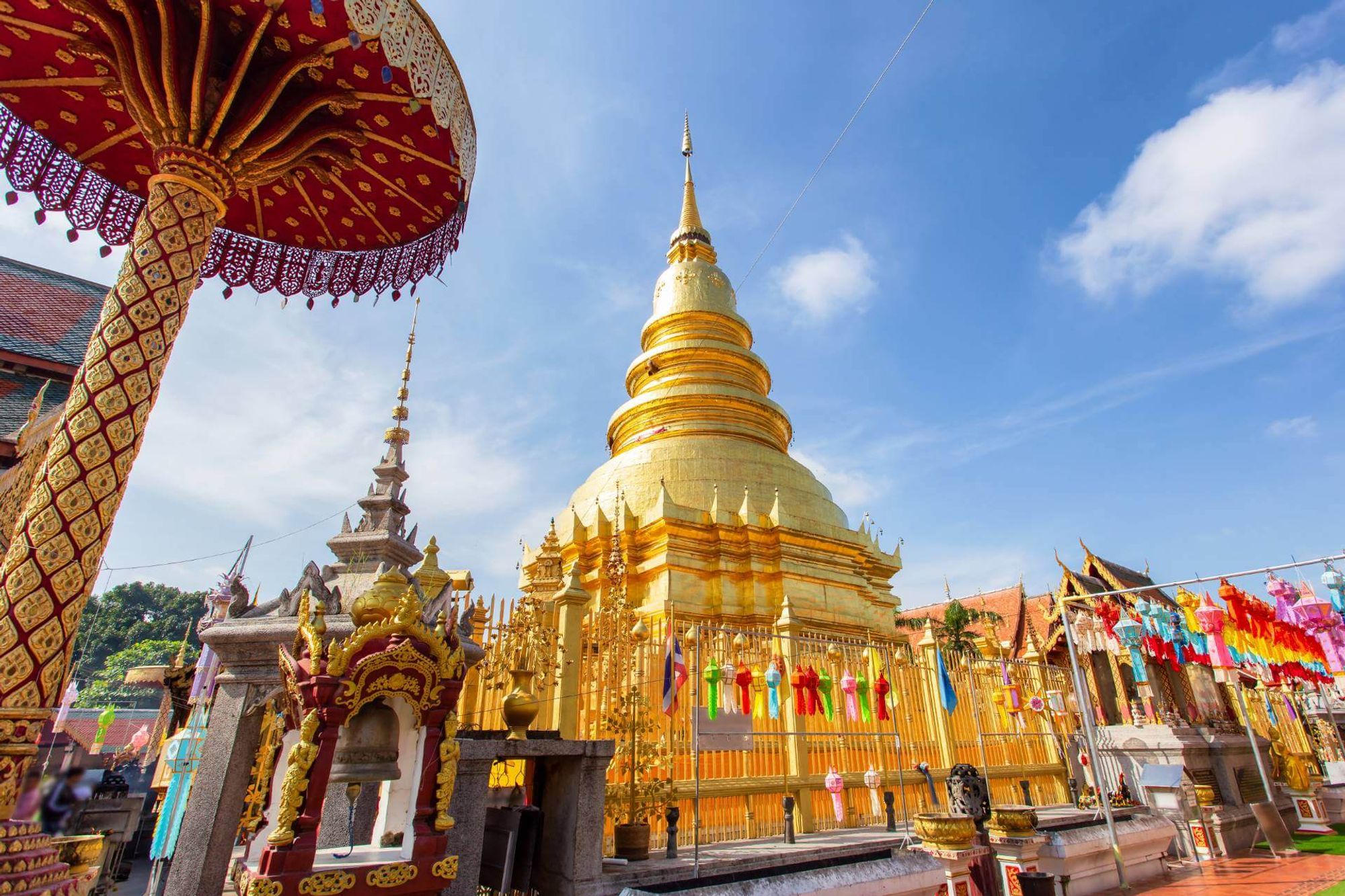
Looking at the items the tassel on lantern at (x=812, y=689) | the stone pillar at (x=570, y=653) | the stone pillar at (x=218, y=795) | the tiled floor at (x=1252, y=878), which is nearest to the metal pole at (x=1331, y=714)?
the tiled floor at (x=1252, y=878)

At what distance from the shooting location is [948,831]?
6.16 metres

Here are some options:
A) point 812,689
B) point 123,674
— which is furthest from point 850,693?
point 123,674

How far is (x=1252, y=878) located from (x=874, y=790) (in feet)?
15.8

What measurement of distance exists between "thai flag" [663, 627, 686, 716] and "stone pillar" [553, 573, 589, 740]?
0.79 meters

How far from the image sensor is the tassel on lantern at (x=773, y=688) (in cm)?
726

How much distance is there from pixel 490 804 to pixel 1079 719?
10.6 m

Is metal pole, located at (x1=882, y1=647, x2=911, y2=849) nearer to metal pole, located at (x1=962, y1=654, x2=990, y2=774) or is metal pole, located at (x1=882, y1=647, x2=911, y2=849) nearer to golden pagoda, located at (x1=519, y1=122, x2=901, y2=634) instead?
metal pole, located at (x1=962, y1=654, x2=990, y2=774)

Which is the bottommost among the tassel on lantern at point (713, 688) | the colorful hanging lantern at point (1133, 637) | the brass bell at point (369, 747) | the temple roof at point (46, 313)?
the brass bell at point (369, 747)

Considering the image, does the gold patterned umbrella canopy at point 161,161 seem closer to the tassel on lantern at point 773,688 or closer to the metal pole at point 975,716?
the tassel on lantern at point 773,688

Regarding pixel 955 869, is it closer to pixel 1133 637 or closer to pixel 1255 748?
pixel 1133 637

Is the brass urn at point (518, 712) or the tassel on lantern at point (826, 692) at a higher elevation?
the tassel on lantern at point (826, 692)

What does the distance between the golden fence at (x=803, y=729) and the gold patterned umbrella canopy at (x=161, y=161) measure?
3.38 metres

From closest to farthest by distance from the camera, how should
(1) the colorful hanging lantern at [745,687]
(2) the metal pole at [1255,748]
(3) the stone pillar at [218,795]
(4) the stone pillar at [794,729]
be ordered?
(3) the stone pillar at [218,795], (1) the colorful hanging lantern at [745,687], (4) the stone pillar at [794,729], (2) the metal pole at [1255,748]

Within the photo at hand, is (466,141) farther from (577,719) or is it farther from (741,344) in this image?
(741,344)
